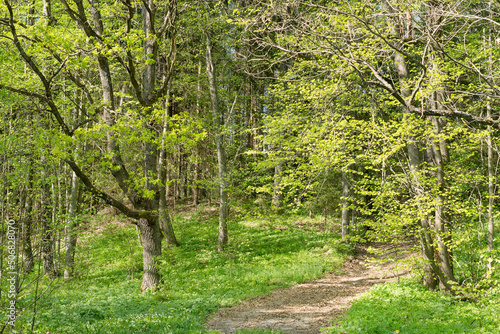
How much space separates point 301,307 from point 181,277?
4.80 m

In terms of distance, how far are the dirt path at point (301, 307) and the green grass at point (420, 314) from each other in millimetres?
657

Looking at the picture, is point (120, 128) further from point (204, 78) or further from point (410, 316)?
point (204, 78)

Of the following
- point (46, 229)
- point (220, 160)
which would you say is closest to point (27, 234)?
point (46, 229)

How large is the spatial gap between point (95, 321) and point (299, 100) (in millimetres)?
7273

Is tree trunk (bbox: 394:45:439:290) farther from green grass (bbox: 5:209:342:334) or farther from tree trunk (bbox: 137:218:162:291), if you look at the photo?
tree trunk (bbox: 137:218:162:291)

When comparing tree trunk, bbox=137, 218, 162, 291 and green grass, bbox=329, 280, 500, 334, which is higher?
tree trunk, bbox=137, 218, 162, 291

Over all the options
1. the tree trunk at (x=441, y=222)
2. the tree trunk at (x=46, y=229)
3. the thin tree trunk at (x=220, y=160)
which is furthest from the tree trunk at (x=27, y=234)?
the tree trunk at (x=441, y=222)

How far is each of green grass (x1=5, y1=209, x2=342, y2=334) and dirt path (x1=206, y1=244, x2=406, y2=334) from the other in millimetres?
454

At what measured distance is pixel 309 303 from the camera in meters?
9.00

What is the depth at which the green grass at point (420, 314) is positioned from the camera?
5.75 meters

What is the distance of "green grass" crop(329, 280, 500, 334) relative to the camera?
5.75 metres

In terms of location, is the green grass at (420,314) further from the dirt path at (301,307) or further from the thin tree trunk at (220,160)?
the thin tree trunk at (220,160)

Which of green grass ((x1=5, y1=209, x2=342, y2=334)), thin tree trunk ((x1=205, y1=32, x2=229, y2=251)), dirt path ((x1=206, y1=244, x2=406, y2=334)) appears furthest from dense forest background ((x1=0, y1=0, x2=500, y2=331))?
thin tree trunk ((x1=205, y1=32, x2=229, y2=251))

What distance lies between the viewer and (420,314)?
259 inches
